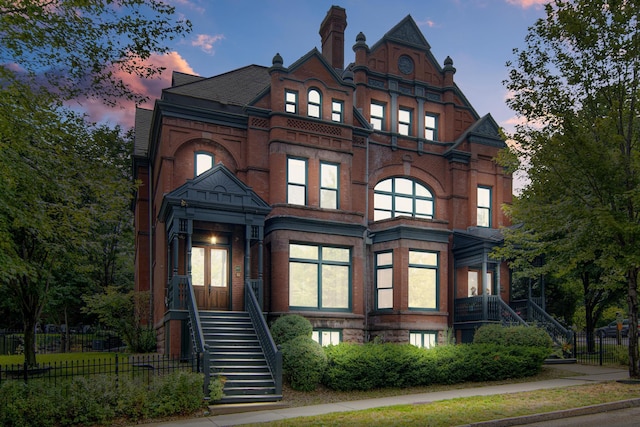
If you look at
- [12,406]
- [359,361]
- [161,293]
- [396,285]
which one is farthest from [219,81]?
[12,406]

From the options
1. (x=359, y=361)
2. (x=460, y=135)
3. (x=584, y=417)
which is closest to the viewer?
(x=584, y=417)

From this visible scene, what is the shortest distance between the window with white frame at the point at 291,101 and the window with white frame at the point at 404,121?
6.00 m

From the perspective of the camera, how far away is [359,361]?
55.6 feet

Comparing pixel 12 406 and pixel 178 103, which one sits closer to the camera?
pixel 12 406

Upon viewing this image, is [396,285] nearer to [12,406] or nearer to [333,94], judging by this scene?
[333,94]

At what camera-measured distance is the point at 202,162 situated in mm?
22344

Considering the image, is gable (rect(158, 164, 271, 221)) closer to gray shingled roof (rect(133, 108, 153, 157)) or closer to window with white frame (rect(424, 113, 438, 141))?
gray shingled roof (rect(133, 108, 153, 157))

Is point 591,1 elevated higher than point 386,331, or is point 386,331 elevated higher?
point 591,1

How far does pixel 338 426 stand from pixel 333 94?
15.8 metres

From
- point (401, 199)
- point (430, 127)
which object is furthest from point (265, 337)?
point (430, 127)

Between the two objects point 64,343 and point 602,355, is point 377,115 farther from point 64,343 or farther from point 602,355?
point 64,343

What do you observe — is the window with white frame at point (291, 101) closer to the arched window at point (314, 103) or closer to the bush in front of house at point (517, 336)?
the arched window at point (314, 103)

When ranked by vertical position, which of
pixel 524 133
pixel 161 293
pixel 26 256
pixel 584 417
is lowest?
pixel 584 417

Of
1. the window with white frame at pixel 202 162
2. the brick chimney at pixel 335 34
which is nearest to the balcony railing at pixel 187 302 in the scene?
the window with white frame at pixel 202 162
